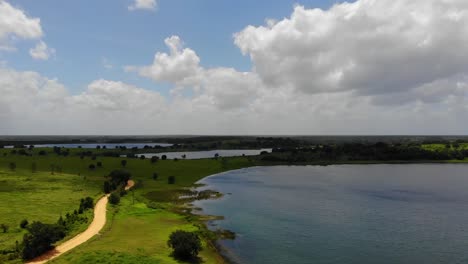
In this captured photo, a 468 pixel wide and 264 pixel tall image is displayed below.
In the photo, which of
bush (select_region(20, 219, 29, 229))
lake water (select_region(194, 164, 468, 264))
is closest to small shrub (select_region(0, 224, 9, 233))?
bush (select_region(20, 219, 29, 229))

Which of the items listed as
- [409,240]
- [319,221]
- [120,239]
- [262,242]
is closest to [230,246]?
[262,242]

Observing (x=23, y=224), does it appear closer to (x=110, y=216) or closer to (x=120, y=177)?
(x=110, y=216)

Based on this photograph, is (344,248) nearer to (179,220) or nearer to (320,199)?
(179,220)

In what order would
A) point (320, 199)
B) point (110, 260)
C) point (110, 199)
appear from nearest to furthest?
point (110, 260) → point (110, 199) → point (320, 199)

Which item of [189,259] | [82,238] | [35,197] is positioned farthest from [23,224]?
[189,259]

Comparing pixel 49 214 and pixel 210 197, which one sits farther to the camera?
pixel 210 197

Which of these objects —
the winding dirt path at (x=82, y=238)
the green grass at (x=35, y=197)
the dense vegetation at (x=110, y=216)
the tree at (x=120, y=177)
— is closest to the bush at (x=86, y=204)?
the dense vegetation at (x=110, y=216)
